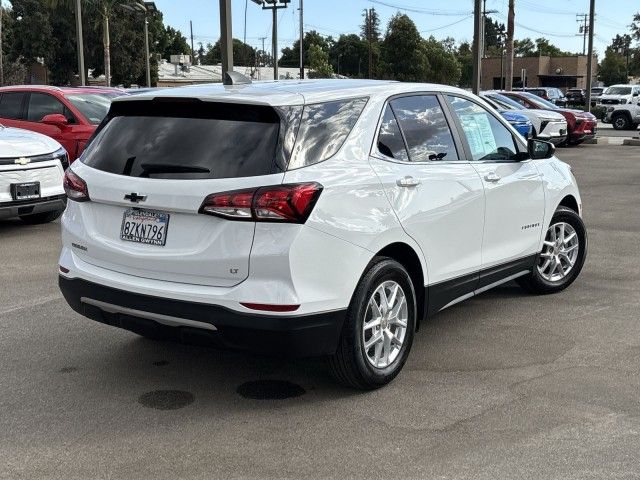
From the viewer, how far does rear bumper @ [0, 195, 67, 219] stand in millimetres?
8664

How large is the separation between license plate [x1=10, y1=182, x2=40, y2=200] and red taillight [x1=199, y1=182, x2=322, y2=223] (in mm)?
5714

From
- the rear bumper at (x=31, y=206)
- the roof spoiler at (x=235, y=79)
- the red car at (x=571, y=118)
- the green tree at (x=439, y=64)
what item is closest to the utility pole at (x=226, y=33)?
the rear bumper at (x=31, y=206)

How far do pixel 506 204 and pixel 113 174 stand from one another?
2.79 metres

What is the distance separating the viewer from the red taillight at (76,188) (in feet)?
14.3

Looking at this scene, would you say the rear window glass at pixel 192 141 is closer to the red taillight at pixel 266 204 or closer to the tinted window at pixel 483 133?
the red taillight at pixel 266 204

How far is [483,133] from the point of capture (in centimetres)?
550

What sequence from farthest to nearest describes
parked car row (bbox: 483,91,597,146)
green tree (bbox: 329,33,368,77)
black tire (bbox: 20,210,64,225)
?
1. green tree (bbox: 329,33,368,77)
2. parked car row (bbox: 483,91,597,146)
3. black tire (bbox: 20,210,64,225)

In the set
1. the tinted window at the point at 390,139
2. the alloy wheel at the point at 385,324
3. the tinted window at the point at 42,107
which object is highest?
the tinted window at the point at 42,107

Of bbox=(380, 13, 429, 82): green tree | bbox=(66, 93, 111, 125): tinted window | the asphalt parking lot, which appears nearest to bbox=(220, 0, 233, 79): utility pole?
bbox=(66, 93, 111, 125): tinted window

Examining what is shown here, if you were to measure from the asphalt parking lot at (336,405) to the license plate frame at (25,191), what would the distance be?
9.45 ft

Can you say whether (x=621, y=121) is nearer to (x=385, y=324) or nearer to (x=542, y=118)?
(x=542, y=118)

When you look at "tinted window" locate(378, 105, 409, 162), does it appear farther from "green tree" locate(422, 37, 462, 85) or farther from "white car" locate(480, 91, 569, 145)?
"green tree" locate(422, 37, 462, 85)

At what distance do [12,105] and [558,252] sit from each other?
30.7ft

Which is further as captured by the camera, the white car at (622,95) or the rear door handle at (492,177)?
the white car at (622,95)
